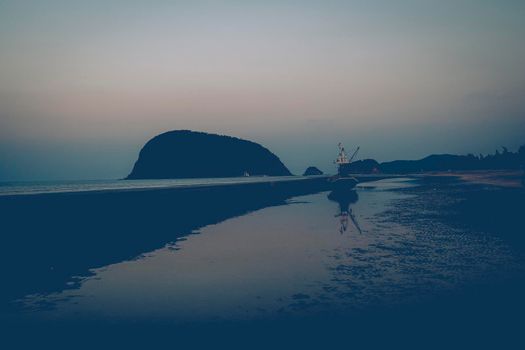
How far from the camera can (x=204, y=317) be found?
31.2ft

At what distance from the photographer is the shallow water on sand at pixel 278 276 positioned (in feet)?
33.5

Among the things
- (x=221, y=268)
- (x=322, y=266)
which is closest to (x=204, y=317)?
(x=221, y=268)

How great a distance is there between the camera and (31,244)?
2039cm

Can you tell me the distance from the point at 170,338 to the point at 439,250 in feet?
44.8

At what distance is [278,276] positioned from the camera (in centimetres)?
1362

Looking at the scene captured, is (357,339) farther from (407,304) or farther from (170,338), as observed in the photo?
(170,338)

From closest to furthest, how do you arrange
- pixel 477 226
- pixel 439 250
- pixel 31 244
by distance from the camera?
1. pixel 439 250
2. pixel 31 244
3. pixel 477 226

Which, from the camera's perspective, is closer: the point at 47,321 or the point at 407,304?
the point at 47,321

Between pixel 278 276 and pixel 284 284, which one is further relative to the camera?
pixel 278 276

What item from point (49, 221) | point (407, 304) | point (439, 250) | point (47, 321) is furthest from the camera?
point (49, 221)

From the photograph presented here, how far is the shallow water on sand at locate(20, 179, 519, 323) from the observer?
33.5 feet

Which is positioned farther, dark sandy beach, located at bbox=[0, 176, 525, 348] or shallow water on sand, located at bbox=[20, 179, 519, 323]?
shallow water on sand, located at bbox=[20, 179, 519, 323]

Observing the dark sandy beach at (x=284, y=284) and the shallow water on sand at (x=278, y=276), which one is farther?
the shallow water on sand at (x=278, y=276)

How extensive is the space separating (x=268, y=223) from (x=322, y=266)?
15477 mm
